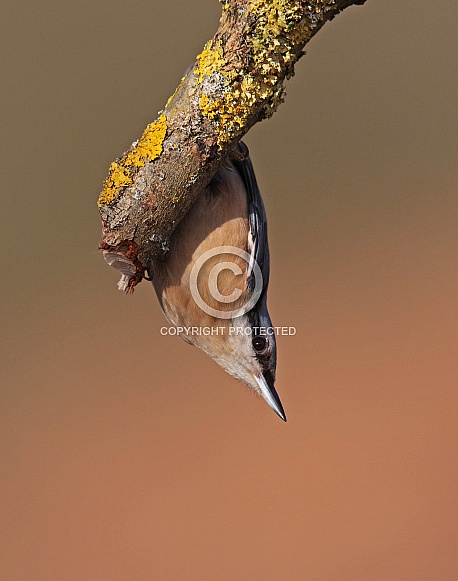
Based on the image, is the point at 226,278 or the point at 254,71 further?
the point at 226,278

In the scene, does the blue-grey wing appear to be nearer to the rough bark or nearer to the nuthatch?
the nuthatch

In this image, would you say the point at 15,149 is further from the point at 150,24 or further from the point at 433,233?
the point at 433,233

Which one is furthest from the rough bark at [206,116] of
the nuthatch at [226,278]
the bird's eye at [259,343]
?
the bird's eye at [259,343]

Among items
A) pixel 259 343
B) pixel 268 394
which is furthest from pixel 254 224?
pixel 268 394

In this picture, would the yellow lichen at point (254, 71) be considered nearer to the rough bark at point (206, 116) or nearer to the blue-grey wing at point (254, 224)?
the rough bark at point (206, 116)

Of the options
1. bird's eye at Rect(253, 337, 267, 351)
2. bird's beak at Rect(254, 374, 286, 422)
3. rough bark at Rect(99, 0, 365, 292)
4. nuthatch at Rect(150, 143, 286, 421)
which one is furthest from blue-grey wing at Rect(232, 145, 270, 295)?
rough bark at Rect(99, 0, 365, 292)

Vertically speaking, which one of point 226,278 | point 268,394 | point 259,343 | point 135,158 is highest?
point 135,158

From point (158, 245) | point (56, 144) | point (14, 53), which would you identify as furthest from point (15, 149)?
point (158, 245)

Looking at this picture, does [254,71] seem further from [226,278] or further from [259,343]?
[259,343]
